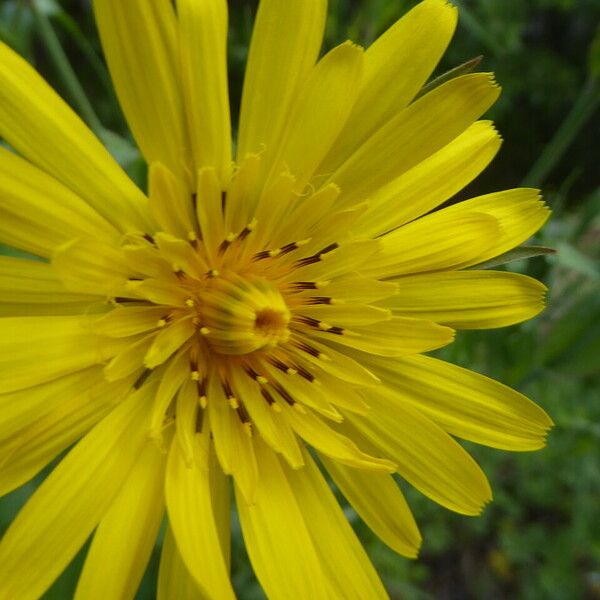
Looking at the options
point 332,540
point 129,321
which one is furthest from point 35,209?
point 332,540

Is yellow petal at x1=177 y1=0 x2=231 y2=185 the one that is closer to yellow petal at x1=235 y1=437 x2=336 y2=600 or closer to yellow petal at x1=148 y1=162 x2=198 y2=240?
yellow petal at x1=148 y1=162 x2=198 y2=240

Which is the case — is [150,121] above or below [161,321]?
above

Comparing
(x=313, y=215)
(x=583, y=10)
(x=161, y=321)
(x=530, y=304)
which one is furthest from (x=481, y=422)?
(x=583, y=10)

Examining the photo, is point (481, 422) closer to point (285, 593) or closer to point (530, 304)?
point (530, 304)

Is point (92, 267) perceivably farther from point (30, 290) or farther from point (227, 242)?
point (227, 242)

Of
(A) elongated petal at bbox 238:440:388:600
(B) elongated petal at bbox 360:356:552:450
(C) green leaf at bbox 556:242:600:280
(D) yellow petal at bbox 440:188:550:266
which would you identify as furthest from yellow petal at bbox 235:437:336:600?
(C) green leaf at bbox 556:242:600:280
